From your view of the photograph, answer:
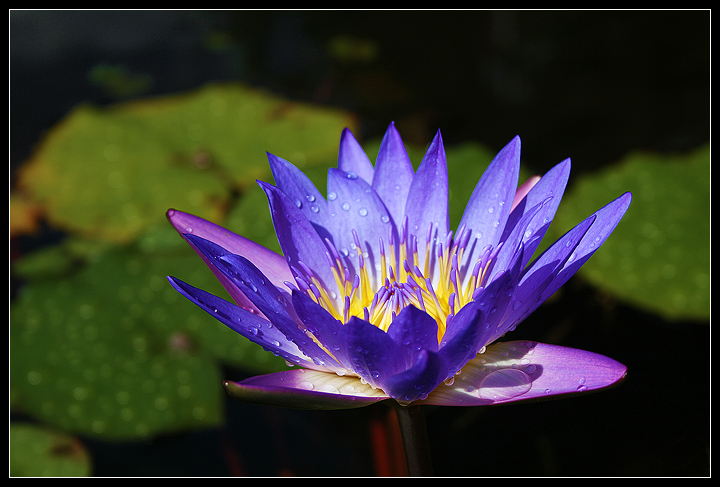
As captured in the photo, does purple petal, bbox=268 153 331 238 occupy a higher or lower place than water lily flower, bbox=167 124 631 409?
higher

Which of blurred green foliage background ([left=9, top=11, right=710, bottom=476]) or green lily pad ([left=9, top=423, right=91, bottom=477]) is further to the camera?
blurred green foliage background ([left=9, top=11, right=710, bottom=476])

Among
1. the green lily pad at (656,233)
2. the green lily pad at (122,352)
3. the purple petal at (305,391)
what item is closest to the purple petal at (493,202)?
the purple petal at (305,391)

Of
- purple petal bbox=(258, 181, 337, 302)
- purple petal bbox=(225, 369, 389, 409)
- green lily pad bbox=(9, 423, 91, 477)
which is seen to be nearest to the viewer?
purple petal bbox=(225, 369, 389, 409)

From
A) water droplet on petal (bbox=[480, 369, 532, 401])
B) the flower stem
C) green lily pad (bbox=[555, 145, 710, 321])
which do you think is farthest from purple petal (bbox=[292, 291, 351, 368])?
green lily pad (bbox=[555, 145, 710, 321])

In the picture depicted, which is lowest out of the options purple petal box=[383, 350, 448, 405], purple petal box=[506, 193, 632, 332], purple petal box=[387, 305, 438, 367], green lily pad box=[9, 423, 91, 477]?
green lily pad box=[9, 423, 91, 477]

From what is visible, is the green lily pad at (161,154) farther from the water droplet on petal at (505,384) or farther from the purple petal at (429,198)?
the water droplet on petal at (505,384)

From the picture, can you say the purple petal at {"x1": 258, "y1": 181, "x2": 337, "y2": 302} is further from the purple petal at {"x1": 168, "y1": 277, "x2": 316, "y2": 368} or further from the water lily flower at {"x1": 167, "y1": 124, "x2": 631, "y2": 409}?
the purple petal at {"x1": 168, "y1": 277, "x2": 316, "y2": 368}
